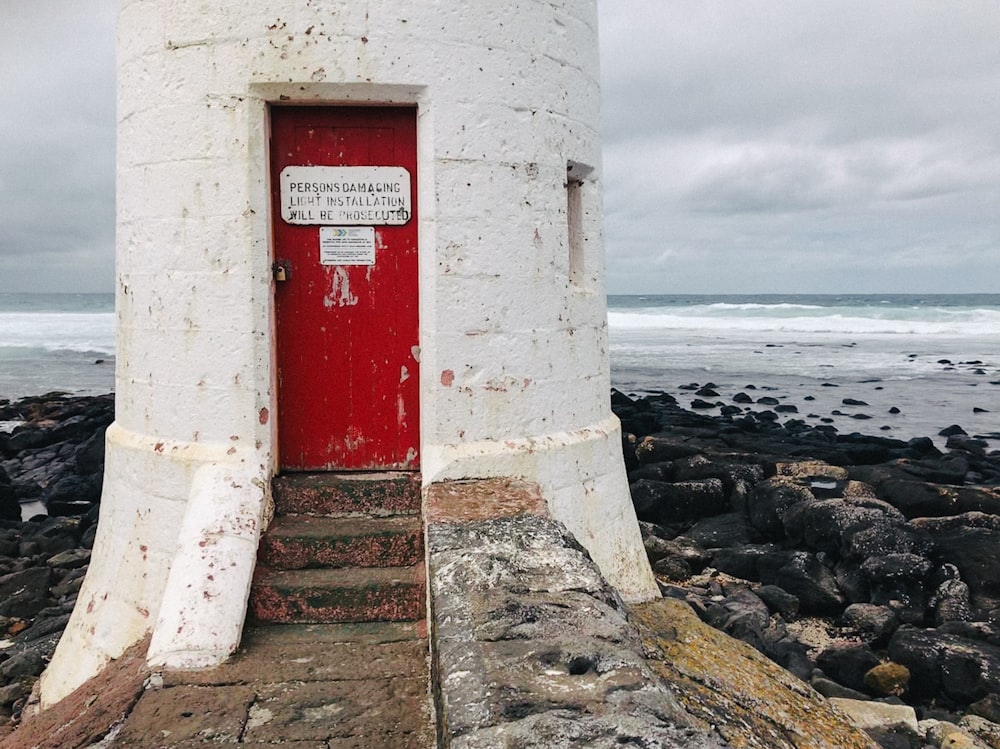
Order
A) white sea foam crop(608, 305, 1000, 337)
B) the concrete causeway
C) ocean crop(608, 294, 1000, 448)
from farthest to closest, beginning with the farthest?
white sea foam crop(608, 305, 1000, 337) → ocean crop(608, 294, 1000, 448) → the concrete causeway

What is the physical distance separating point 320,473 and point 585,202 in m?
2.17

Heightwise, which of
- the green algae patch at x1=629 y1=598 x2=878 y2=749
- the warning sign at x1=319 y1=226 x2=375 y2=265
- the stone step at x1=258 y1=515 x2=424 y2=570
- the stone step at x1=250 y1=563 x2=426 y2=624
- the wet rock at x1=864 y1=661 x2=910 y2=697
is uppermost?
the warning sign at x1=319 y1=226 x2=375 y2=265

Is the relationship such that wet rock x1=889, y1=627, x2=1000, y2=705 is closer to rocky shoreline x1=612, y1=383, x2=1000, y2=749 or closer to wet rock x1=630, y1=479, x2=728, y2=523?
rocky shoreline x1=612, y1=383, x2=1000, y2=749

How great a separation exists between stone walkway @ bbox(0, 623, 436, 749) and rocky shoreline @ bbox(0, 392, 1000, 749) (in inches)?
97.9

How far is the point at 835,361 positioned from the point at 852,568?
25.5 meters

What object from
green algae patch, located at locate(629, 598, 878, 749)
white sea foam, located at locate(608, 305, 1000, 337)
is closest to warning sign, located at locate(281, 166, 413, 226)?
green algae patch, located at locate(629, 598, 878, 749)

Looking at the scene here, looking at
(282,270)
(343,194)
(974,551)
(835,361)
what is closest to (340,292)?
(282,270)

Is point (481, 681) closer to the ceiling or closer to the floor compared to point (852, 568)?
closer to the ceiling

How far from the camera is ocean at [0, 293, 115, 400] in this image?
27188 mm

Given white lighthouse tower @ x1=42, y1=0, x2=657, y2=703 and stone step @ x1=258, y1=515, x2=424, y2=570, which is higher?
white lighthouse tower @ x1=42, y1=0, x2=657, y2=703

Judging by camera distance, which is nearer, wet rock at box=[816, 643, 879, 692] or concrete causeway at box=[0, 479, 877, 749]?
concrete causeway at box=[0, 479, 877, 749]

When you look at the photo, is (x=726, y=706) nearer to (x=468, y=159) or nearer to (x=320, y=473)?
(x=320, y=473)

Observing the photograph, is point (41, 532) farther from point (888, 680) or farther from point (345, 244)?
point (888, 680)

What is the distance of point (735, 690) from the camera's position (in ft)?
14.2
